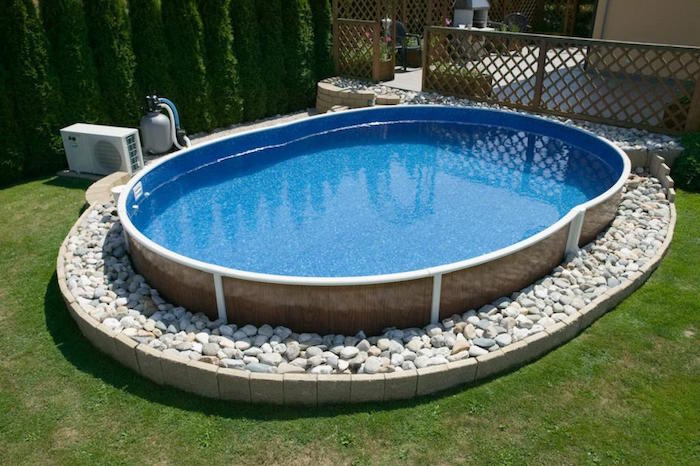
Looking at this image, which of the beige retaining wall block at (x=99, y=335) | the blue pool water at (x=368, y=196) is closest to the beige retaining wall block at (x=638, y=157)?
the blue pool water at (x=368, y=196)

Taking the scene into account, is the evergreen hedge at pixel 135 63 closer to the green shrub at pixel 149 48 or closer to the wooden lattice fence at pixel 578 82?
the green shrub at pixel 149 48

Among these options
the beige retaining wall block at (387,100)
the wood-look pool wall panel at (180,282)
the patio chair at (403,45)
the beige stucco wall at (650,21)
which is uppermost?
the beige stucco wall at (650,21)

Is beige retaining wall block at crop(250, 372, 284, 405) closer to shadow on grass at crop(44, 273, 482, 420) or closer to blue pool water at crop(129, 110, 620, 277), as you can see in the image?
shadow on grass at crop(44, 273, 482, 420)

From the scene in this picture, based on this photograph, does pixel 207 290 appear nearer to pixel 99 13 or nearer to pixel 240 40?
pixel 99 13

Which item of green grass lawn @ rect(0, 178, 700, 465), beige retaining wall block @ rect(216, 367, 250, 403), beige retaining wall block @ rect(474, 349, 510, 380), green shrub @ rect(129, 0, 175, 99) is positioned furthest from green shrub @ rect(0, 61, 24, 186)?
beige retaining wall block @ rect(474, 349, 510, 380)

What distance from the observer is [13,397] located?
13.4 ft

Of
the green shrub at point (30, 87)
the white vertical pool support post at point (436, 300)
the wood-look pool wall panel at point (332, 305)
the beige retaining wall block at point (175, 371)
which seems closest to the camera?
the beige retaining wall block at point (175, 371)

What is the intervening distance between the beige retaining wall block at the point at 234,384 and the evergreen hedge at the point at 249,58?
7.99m

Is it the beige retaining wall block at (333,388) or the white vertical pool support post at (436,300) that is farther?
the white vertical pool support post at (436,300)

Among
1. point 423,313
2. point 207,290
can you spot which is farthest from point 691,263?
point 207,290

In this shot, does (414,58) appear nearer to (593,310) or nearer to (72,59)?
(72,59)

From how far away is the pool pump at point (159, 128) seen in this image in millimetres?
8773

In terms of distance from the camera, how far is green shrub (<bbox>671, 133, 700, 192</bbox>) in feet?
25.3

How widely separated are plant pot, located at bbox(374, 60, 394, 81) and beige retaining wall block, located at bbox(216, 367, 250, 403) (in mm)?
9919
